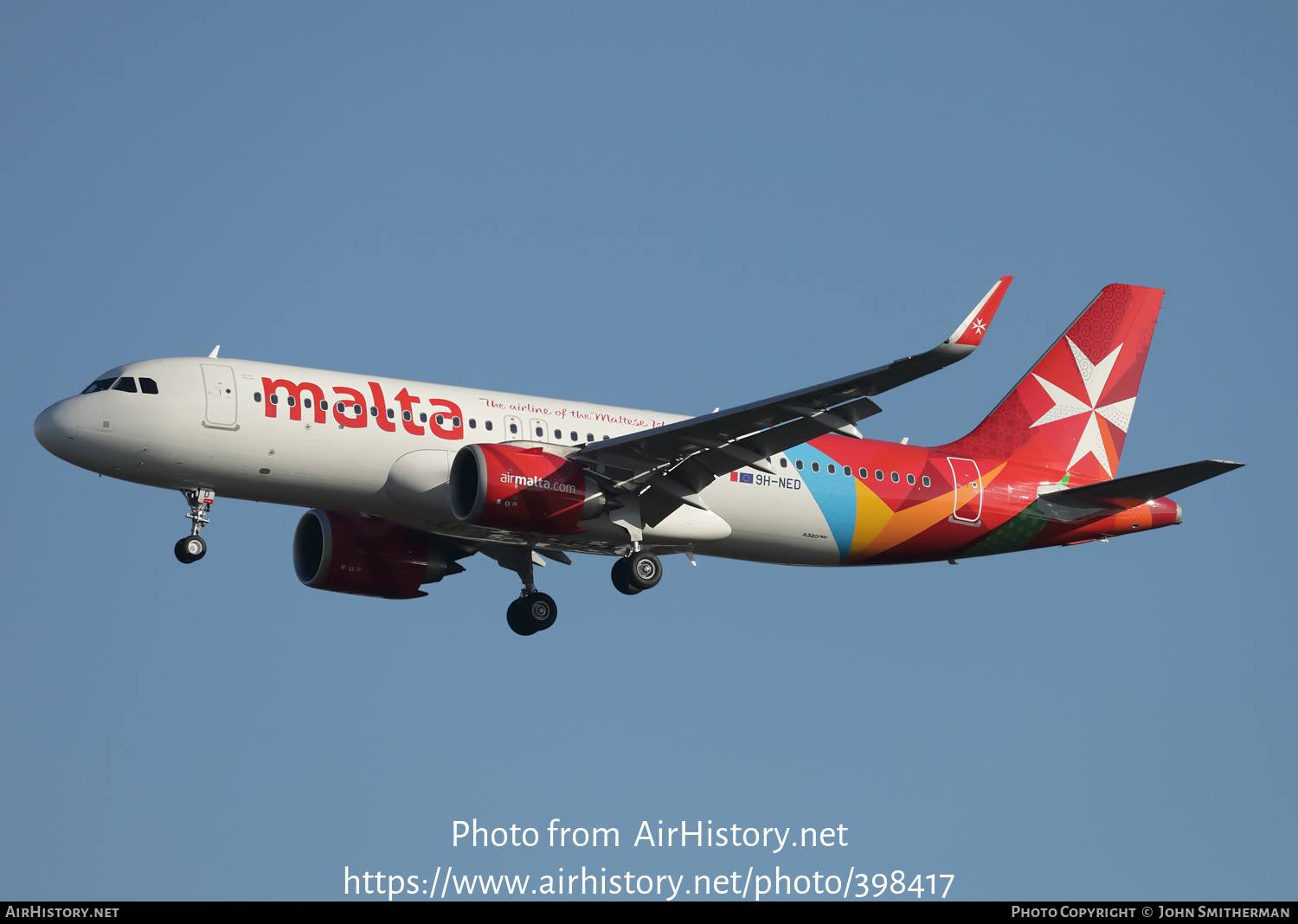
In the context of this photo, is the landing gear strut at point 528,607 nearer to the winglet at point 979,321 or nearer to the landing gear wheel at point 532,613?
A: the landing gear wheel at point 532,613

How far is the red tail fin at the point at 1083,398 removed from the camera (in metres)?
40.3

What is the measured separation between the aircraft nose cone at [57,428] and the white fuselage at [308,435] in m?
0.02

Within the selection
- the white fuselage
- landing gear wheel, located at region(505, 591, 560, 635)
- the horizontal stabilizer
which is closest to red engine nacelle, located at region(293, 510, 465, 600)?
landing gear wheel, located at region(505, 591, 560, 635)

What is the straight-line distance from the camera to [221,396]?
3186 cm

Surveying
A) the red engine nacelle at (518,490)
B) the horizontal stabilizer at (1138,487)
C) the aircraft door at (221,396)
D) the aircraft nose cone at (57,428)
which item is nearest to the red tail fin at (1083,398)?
the horizontal stabilizer at (1138,487)

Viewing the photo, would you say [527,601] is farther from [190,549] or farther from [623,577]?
[190,549]

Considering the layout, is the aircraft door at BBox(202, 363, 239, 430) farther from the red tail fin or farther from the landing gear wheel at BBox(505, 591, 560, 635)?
the red tail fin

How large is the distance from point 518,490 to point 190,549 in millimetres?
6770

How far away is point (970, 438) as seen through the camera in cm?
3991

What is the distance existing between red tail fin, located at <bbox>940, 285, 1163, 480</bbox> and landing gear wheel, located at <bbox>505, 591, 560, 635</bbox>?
10594 millimetres

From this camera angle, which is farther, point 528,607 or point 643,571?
point 528,607

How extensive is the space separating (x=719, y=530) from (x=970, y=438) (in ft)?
27.3

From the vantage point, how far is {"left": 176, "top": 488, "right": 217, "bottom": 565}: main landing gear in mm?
32156

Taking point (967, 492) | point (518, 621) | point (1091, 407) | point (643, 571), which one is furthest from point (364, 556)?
point (1091, 407)
